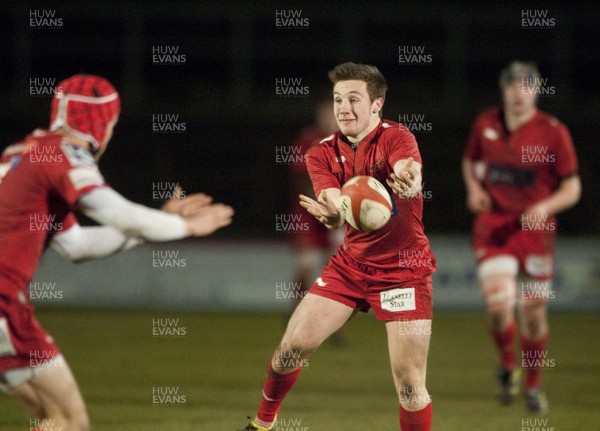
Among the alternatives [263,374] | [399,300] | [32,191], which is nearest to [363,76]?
[399,300]

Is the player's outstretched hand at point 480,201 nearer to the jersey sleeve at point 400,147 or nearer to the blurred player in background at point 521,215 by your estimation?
the blurred player in background at point 521,215

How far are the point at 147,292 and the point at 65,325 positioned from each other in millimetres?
2235

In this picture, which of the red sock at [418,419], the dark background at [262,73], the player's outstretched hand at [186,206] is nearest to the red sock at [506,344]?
the red sock at [418,419]

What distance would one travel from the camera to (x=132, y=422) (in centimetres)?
684

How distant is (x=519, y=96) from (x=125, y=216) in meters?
4.89

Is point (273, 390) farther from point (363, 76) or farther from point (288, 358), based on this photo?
point (363, 76)

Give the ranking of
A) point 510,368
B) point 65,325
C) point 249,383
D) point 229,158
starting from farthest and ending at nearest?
point 229,158 < point 65,325 < point 249,383 < point 510,368

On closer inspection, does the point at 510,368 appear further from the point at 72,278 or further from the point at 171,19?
the point at 171,19

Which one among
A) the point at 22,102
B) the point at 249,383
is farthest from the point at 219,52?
the point at 249,383

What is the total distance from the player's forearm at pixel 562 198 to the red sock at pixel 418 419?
3.04 metres

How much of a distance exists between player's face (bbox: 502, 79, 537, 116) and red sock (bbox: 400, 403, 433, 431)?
3.72 meters

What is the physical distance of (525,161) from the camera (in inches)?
320

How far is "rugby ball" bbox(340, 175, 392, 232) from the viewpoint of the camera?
16.2 ft

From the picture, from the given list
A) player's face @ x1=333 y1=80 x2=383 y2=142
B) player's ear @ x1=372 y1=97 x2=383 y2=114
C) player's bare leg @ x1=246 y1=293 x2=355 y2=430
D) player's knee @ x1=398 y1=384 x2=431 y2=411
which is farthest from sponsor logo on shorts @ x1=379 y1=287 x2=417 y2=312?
player's ear @ x1=372 y1=97 x2=383 y2=114
